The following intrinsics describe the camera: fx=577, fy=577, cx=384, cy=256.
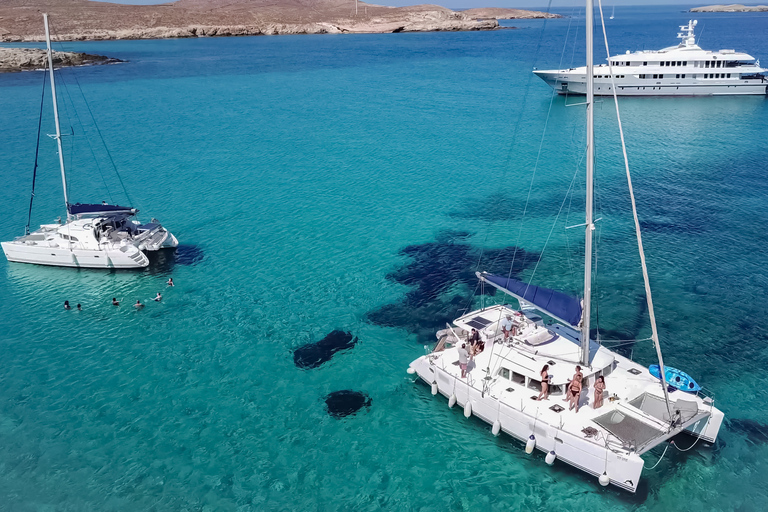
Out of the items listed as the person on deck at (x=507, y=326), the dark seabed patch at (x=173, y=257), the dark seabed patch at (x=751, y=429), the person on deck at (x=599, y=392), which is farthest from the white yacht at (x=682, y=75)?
the person on deck at (x=599, y=392)

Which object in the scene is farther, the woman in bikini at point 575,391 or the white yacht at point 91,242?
the white yacht at point 91,242

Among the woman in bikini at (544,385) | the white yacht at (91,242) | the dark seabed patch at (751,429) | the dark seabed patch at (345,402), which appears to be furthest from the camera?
the white yacht at (91,242)

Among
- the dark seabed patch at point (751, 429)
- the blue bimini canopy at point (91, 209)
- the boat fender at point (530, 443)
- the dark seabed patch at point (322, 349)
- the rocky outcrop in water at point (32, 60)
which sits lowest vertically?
the dark seabed patch at point (751, 429)

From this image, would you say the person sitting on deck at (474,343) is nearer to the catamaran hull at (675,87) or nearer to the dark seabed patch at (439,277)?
the dark seabed patch at (439,277)

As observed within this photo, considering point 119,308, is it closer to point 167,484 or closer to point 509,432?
point 167,484

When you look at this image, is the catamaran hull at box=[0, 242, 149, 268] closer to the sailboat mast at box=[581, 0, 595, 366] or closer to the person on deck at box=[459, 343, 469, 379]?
the person on deck at box=[459, 343, 469, 379]

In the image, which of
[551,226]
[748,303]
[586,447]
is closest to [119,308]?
[586,447]

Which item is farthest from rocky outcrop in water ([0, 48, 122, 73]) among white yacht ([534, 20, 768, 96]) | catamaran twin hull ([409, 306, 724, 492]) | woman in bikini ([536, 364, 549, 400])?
woman in bikini ([536, 364, 549, 400])

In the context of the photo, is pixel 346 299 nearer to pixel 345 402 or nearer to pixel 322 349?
pixel 322 349
